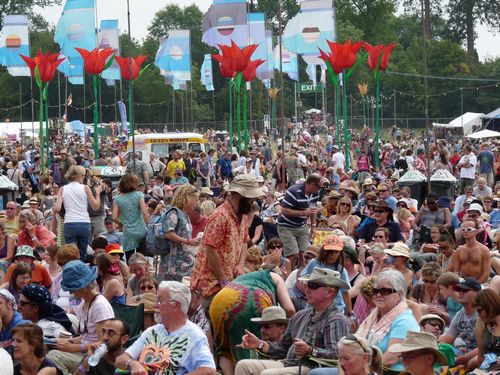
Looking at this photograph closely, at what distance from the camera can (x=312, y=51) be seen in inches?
1437

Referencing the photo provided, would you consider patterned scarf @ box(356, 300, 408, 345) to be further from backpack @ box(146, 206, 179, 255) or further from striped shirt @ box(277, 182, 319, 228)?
striped shirt @ box(277, 182, 319, 228)

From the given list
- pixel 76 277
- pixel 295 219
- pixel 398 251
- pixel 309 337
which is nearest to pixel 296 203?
pixel 295 219

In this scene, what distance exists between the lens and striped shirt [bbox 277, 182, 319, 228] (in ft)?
45.8

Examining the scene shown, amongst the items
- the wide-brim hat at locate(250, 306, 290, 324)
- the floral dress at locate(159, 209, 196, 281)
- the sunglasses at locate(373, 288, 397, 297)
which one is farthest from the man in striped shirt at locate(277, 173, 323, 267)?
the sunglasses at locate(373, 288, 397, 297)

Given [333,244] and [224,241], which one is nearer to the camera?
[224,241]

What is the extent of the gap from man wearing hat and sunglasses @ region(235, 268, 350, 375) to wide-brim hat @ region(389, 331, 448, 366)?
0.84m

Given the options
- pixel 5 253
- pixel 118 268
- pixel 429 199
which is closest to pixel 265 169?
pixel 429 199

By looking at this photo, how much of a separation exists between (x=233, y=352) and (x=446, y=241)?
4269 mm

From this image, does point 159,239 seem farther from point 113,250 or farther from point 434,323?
A: point 434,323

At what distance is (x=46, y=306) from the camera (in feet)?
30.1

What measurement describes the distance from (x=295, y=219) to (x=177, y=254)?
267cm

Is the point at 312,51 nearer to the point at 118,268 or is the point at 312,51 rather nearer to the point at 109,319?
the point at 118,268

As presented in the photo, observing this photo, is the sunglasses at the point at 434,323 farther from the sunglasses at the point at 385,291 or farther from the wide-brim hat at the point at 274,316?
the wide-brim hat at the point at 274,316

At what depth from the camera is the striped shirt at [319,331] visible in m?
7.88
